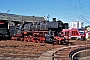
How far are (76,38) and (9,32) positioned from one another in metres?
12.0

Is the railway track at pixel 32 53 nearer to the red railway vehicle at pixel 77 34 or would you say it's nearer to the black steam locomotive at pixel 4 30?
the black steam locomotive at pixel 4 30

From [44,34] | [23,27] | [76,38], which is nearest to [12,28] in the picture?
[23,27]

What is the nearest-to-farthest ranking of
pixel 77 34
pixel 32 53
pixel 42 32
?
pixel 32 53 < pixel 42 32 < pixel 77 34

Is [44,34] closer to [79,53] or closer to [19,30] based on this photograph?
[19,30]

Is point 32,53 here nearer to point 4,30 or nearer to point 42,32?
point 42,32

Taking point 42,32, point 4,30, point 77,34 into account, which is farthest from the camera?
point 77,34

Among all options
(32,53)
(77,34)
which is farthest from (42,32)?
(77,34)

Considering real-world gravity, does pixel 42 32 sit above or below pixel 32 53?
above

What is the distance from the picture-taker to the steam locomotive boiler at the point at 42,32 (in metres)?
20.3

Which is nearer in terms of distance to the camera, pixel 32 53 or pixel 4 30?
pixel 32 53

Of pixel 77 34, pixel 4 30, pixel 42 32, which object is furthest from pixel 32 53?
pixel 77 34

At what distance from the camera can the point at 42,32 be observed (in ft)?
71.7


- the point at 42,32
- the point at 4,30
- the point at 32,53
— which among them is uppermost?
the point at 4,30

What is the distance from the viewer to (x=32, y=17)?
3206 inches
